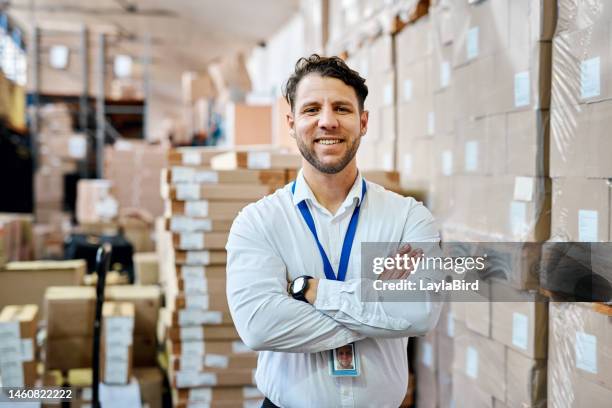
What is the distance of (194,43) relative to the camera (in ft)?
43.6

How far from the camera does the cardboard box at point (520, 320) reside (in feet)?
8.21

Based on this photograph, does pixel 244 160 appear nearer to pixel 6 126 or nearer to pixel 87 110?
pixel 6 126

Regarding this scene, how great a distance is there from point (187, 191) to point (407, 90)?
4.94 feet

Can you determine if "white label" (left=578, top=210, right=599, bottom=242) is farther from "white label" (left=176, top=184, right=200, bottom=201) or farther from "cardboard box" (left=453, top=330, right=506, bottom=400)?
"white label" (left=176, top=184, right=200, bottom=201)

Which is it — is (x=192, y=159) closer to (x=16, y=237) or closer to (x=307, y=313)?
(x=307, y=313)

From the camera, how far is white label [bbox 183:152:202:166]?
389cm

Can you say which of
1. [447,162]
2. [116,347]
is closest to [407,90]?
[447,162]

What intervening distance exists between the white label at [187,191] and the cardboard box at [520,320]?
177cm

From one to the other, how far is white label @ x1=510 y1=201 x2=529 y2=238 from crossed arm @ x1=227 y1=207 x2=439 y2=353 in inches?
35.6

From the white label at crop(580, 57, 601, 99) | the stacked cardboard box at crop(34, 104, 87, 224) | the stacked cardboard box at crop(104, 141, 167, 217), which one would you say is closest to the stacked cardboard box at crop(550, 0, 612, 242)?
the white label at crop(580, 57, 601, 99)

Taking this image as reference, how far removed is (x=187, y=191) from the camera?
3.73 metres

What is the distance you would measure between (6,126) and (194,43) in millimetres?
5494

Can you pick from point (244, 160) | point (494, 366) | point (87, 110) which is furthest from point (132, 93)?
point (494, 366)

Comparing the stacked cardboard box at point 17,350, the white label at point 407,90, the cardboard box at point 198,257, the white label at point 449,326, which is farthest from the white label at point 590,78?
the stacked cardboard box at point 17,350
